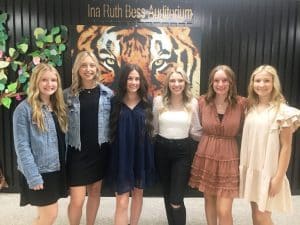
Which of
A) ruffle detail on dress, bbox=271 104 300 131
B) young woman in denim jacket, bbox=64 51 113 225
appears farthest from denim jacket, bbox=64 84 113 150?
ruffle detail on dress, bbox=271 104 300 131

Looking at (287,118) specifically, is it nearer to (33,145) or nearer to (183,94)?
(183,94)

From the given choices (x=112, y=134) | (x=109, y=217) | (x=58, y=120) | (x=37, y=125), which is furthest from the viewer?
(x=109, y=217)

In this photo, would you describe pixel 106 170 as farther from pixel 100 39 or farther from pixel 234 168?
pixel 100 39

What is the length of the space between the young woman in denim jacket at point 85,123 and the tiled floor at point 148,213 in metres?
0.85

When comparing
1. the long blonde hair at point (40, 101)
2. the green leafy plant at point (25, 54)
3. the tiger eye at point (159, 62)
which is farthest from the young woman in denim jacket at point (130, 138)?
the green leafy plant at point (25, 54)

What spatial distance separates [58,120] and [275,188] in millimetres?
1660

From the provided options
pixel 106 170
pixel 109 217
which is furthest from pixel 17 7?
pixel 109 217

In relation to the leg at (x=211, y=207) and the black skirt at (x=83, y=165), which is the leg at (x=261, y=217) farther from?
the black skirt at (x=83, y=165)

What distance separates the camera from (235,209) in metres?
3.50

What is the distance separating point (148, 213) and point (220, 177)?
128 cm

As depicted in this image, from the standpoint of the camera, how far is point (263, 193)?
2244 millimetres

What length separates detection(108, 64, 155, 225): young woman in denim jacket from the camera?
249cm

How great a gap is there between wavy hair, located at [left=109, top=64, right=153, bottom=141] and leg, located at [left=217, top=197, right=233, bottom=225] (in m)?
0.78

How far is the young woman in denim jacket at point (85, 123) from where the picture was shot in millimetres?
2467
